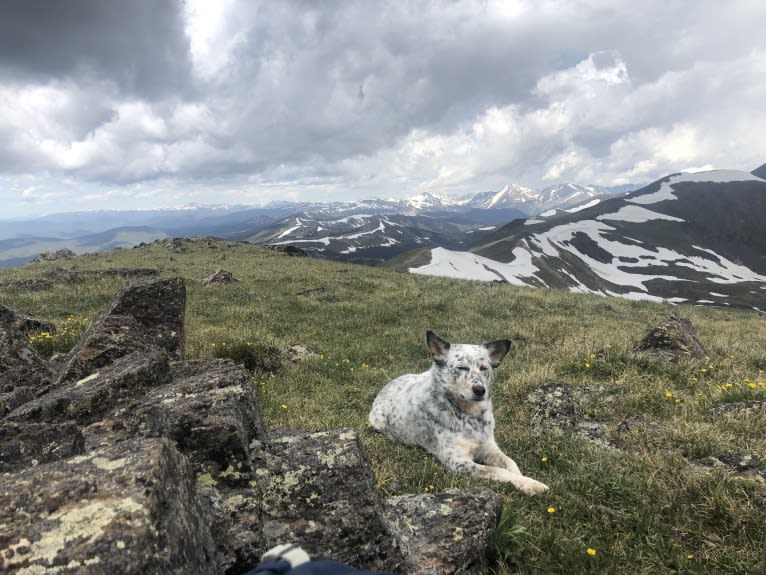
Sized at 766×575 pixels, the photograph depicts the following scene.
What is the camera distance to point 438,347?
7.88m

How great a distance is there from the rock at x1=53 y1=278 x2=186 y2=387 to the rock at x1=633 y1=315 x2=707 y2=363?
39.7 feet

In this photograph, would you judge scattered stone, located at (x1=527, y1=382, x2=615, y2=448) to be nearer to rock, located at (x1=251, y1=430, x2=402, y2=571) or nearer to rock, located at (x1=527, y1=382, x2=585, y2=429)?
rock, located at (x1=527, y1=382, x2=585, y2=429)

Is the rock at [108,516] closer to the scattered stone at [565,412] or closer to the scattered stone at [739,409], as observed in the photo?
the scattered stone at [565,412]

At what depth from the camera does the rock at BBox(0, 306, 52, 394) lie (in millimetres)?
6649

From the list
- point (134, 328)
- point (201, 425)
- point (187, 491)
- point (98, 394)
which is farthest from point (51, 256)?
point (187, 491)

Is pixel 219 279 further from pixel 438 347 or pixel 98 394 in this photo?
pixel 98 394

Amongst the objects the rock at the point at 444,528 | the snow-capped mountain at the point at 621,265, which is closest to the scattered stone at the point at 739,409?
the rock at the point at 444,528

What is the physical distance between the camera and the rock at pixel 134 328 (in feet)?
22.1

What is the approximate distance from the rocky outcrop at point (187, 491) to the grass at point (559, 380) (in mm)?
1137

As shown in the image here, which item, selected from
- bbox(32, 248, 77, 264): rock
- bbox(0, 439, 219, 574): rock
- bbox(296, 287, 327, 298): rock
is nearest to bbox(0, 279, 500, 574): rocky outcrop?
bbox(0, 439, 219, 574): rock

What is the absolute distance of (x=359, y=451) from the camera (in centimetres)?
475

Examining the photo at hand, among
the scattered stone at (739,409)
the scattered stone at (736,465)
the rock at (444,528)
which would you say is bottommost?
the scattered stone at (739,409)

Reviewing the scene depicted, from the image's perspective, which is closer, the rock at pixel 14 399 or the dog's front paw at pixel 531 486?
the rock at pixel 14 399

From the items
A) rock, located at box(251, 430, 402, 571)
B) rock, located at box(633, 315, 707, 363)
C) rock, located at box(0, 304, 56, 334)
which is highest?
rock, located at box(0, 304, 56, 334)
